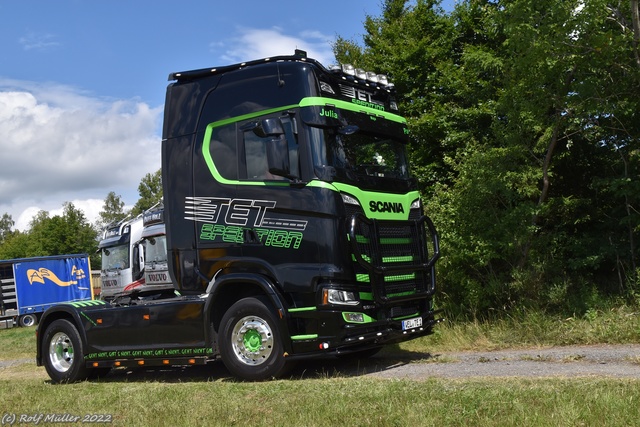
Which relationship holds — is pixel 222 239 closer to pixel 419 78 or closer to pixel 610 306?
pixel 610 306

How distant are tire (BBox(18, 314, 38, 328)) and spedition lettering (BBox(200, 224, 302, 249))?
27.2 metres

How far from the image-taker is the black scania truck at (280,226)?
26.0ft

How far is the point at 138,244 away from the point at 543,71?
45.0ft

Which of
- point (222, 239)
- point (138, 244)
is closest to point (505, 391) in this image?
point (222, 239)

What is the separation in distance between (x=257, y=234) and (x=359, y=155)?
1.68 m

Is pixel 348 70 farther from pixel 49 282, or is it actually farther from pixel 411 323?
pixel 49 282

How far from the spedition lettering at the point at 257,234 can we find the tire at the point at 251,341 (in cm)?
77

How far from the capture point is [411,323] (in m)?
8.69

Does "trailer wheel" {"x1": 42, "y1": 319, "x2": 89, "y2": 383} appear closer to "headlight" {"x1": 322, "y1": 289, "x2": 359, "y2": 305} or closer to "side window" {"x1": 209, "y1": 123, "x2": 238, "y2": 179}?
"side window" {"x1": 209, "y1": 123, "x2": 238, "y2": 179}

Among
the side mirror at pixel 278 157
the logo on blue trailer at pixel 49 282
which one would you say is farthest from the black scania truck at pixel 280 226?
the logo on blue trailer at pixel 49 282

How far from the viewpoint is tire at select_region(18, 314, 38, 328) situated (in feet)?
106

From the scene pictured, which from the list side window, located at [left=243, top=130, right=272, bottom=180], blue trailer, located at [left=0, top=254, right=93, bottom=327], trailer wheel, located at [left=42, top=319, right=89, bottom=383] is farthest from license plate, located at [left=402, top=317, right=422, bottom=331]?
blue trailer, located at [left=0, top=254, right=93, bottom=327]

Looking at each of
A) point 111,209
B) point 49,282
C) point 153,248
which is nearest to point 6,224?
point 111,209

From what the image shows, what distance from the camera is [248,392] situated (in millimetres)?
7180
